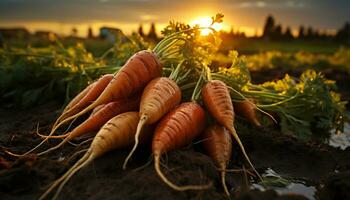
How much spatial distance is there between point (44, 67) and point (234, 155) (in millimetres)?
3384

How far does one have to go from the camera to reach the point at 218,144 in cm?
332

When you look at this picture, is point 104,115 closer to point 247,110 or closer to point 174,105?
point 174,105

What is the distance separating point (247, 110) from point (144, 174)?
1.67 metres

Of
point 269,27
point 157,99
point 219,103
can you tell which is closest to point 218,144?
point 219,103

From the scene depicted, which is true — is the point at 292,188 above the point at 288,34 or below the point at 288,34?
above

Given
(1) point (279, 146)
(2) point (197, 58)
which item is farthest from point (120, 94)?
(1) point (279, 146)

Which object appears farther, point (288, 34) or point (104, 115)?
point (288, 34)

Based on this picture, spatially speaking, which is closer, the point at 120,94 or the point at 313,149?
the point at 120,94

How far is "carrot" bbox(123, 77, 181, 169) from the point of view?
314cm

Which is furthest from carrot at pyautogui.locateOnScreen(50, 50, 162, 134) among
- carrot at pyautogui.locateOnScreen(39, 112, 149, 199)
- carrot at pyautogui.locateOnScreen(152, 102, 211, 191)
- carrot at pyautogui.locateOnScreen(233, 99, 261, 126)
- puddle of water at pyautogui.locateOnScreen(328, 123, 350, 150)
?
puddle of water at pyautogui.locateOnScreen(328, 123, 350, 150)

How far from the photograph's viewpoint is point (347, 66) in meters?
13.3

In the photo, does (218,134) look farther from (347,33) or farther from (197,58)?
(347,33)

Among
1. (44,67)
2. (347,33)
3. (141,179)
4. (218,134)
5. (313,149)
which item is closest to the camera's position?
(141,179)

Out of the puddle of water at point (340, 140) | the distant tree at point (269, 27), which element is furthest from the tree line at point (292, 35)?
the puddle of water at point (340, 140)
